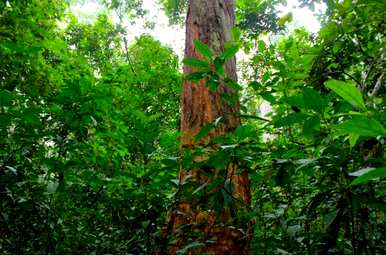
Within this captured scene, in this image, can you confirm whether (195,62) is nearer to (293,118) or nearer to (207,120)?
(293,118)

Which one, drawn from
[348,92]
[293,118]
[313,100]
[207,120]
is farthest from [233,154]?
[207,120]

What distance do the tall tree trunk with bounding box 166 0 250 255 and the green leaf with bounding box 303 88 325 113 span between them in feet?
2.62

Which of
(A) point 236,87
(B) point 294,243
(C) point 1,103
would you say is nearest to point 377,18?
(A) point 236,87

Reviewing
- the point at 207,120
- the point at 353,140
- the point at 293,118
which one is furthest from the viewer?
the point at 207,120

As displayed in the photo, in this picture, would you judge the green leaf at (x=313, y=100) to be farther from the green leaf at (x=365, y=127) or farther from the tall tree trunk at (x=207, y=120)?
the tall tree trunk at (x=207, y=120)

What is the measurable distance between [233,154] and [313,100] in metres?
0.41

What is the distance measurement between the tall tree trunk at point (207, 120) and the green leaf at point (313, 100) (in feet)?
2.62

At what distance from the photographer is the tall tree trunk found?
2117 millimetres

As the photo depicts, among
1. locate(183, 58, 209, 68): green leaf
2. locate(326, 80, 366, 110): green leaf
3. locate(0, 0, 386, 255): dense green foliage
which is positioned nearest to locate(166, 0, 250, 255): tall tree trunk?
locate(0, 0, 386, 255): dense green foliage

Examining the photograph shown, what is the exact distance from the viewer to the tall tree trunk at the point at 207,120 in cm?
212

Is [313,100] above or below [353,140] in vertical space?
above

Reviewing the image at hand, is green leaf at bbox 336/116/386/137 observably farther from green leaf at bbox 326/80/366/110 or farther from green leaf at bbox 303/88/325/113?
green leaf at bbox 303/88/325/113

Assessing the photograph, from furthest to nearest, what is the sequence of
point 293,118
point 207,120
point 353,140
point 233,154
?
1. point 207,120
2. point 233,154
3. point 293,118
4. point 353,140

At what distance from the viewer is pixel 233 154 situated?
120cm
